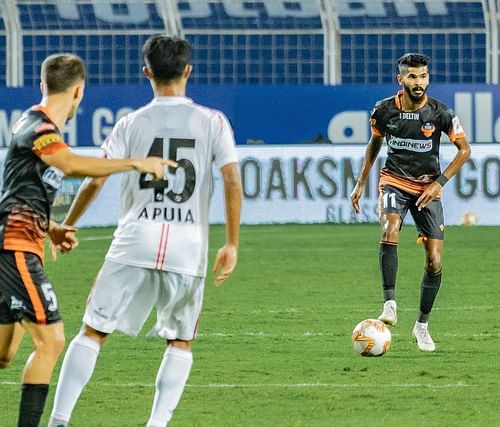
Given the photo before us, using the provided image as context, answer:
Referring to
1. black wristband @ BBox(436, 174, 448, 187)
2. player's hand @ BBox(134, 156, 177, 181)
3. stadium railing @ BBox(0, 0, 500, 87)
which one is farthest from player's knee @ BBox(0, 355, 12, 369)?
stadium railing @ BBox(0, 0, 500, 87)

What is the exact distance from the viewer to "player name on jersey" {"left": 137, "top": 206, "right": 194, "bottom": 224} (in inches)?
233

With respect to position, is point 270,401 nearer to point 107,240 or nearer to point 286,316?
point 286,316

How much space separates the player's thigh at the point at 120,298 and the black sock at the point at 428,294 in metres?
3.96

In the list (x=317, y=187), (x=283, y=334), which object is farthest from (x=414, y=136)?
(x=317, y=187)

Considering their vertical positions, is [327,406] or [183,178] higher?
[183,178]

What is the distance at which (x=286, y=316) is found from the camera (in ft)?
37.3

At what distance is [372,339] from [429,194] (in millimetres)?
1290

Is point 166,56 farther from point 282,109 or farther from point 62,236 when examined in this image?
point 282,109

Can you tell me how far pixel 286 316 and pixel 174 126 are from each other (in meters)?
5.63

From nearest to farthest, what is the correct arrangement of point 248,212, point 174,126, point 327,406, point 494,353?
point 174,126
point 327,406
point 494,353
point 248,212

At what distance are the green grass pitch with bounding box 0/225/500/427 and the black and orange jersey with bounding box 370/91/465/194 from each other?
1.12m

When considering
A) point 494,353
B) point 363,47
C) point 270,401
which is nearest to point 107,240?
point 363,47

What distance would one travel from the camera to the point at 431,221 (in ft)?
32.7

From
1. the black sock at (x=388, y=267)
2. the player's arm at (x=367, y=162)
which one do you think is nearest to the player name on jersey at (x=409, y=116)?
the player's arm at (x=367, y=162)
